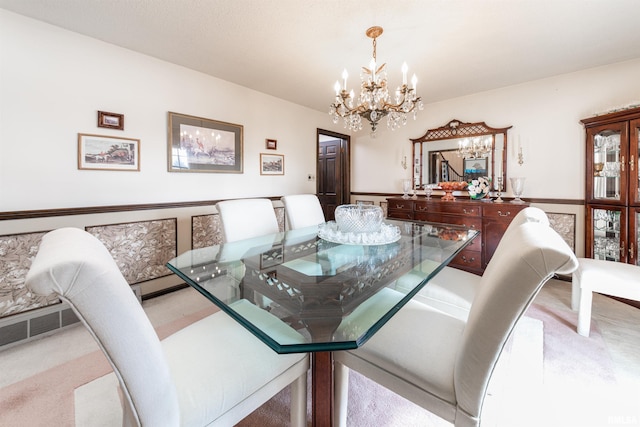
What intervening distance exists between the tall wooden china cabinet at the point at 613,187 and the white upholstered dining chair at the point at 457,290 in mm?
1812

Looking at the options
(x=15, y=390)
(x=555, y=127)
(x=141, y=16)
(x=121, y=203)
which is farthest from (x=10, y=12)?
(x=555, y=127)

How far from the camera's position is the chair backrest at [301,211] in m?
2.54

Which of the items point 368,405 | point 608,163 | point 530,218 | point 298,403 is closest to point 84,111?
point 298,403

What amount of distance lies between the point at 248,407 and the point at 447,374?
70 centimetres

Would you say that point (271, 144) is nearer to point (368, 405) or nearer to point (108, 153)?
point (108, 153)

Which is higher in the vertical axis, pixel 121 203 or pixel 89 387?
pixel 121 203

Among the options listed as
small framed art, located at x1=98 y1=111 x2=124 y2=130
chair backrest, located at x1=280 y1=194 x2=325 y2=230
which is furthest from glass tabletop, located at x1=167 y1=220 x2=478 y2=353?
small framed art, located at x1=98 y1=111 x2=124 y2=130

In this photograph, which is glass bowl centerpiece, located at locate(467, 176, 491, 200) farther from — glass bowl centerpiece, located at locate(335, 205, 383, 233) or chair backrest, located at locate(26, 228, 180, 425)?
chair backrest, located at locate(26, 228, 180, 425)

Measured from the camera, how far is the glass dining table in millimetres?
835

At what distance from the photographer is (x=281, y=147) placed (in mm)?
3859

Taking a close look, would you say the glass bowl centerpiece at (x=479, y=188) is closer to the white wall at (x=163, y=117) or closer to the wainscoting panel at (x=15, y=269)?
the white wall at (x=163, y=117)

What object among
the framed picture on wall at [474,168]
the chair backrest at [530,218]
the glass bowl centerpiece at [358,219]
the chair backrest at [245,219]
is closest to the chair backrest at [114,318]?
the chair backrest at [245,219]

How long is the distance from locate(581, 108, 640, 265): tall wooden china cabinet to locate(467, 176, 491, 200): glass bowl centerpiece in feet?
3.10

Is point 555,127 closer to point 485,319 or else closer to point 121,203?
point 485,319
